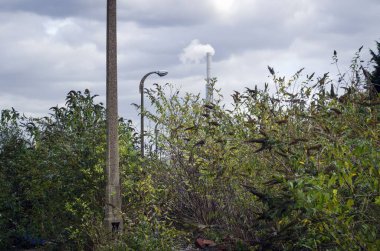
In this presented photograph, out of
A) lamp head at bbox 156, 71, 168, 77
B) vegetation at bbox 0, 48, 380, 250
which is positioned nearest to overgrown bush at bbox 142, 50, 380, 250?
vegetation at bbox 0, 48, 380, 250

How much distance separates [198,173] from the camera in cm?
1433

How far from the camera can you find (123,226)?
12.9 m

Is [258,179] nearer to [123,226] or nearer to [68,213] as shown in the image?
[123,226]

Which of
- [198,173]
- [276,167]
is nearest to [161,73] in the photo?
[198,173]

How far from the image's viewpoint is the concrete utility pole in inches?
500

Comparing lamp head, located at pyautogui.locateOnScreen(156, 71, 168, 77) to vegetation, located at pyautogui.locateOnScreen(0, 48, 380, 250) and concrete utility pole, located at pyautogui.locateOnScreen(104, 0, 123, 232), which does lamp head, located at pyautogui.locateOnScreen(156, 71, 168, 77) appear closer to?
vegetation, located at pyautogui.locateOnScreen(0, 48, 380, 250)

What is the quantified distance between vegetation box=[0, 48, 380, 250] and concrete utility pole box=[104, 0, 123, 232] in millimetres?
235

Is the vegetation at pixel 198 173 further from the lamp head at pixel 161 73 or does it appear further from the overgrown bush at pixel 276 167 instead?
the lamp head at pixel 161 73

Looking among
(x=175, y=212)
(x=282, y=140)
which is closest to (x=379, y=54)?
(x=175, y=212)

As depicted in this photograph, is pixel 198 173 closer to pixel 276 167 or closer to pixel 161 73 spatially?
pixel 276 167

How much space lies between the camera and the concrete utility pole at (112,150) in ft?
41.7

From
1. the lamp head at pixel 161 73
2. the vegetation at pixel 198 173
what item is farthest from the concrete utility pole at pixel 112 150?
the lamp head at pixel 161 73

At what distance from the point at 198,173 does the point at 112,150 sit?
2.22m

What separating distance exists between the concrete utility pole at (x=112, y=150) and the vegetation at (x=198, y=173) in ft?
0.77
